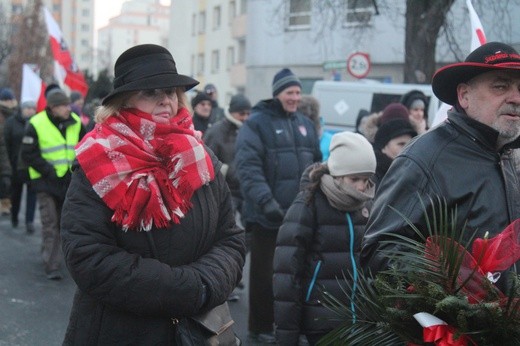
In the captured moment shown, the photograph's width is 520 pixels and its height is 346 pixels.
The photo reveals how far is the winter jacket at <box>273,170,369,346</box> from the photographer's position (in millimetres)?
Result: 5176

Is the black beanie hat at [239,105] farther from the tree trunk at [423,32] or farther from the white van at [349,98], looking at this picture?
the tree trunk at [423,32]

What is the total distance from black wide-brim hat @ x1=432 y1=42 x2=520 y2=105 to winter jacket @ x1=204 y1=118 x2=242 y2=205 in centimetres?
558

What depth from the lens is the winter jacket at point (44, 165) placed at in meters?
9.18

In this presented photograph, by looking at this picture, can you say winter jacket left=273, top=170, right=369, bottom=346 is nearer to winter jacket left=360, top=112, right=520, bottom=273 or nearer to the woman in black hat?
the woman in black hat

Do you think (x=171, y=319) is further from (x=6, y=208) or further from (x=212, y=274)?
(x=6, y=208)

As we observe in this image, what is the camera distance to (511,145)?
11.3 ft

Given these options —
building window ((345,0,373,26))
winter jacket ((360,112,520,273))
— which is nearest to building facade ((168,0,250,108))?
building window ((345,0,373,26))

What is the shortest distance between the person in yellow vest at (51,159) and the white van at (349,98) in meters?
8.86

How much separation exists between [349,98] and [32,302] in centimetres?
1060

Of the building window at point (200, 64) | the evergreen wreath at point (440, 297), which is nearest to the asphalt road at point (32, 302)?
the evergreen wreath at point (440, 297)

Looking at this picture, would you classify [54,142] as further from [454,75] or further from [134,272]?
[454,75]

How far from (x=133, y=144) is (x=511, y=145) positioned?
1.47 meters

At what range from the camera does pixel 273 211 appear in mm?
6996

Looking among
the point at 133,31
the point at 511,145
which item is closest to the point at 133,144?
the point at 511,145
